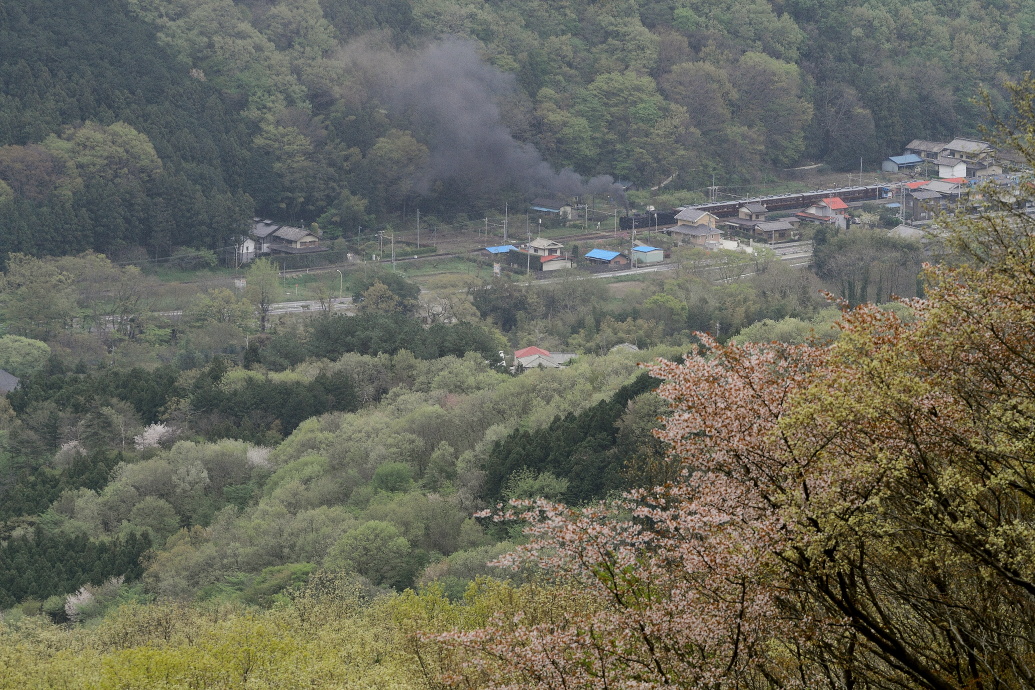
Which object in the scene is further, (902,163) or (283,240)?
(902,163)

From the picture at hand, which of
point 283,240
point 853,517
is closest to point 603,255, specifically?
point 283,240

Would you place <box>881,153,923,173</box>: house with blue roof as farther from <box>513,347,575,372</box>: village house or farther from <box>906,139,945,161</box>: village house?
<box>513,347,575,372</box>: village house

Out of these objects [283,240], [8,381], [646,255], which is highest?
[283,240]

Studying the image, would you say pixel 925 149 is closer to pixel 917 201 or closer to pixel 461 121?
pixel 917 201

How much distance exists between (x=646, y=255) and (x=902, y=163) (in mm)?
19609

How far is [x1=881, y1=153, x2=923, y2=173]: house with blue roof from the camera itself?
58.5 metres

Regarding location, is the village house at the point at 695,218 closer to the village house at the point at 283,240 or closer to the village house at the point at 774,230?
the village house at the point at 774,230

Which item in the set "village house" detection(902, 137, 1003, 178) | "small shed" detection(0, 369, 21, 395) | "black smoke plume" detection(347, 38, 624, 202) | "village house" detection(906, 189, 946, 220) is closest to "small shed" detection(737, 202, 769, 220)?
"black smoke plume" detection(347, 38, 624, 202)

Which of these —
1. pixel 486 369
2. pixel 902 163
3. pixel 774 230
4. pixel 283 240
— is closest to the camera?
pixel 486 369

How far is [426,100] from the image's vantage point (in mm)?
53844

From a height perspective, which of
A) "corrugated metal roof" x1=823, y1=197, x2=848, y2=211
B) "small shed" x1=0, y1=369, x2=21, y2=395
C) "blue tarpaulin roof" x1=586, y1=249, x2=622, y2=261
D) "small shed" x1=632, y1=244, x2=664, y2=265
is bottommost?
"small shed" x1=0, y1=369, x2=21, y2=395

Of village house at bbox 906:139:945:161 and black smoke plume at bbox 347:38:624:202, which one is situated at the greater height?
black smoke plume at bbox 347:38:624:202

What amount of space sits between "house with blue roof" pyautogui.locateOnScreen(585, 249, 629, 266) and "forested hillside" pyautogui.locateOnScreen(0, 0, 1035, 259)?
809cm

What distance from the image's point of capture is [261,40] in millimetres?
52594
